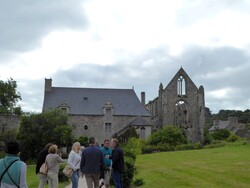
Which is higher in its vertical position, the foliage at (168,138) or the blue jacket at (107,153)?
the foliage at (168,138)

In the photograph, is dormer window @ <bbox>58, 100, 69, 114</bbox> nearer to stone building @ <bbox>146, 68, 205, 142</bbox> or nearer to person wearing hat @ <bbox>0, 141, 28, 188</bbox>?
stone building @ <bbox>146, 68, 205, 142</bbox>

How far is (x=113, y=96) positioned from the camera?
5903 centimetres

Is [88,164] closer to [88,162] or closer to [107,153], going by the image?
[88,162]

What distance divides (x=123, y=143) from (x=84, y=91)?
1145cm

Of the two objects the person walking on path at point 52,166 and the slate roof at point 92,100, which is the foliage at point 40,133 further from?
the person walking on path at point 52,166

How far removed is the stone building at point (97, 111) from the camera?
183 feet

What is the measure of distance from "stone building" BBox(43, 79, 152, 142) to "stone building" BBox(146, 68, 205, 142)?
11.0 ft

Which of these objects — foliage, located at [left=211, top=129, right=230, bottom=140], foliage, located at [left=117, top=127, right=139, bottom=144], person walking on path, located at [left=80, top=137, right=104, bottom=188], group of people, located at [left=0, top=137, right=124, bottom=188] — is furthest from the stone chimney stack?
person walking on path, located at [left=80, top=137, right=104, bottom=188]

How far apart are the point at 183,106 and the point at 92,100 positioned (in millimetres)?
14368

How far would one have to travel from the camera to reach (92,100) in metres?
57.8

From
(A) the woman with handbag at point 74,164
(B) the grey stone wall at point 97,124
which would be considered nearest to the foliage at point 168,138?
(B) the grey stone wall at point 97,124

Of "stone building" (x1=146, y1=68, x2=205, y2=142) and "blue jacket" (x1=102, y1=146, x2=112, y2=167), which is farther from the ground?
"stone building" (x1=146, y1=68, x2=205, y2=142)

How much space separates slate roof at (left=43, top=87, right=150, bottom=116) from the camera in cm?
5637

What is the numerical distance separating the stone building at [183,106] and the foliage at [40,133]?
21.3 metres
